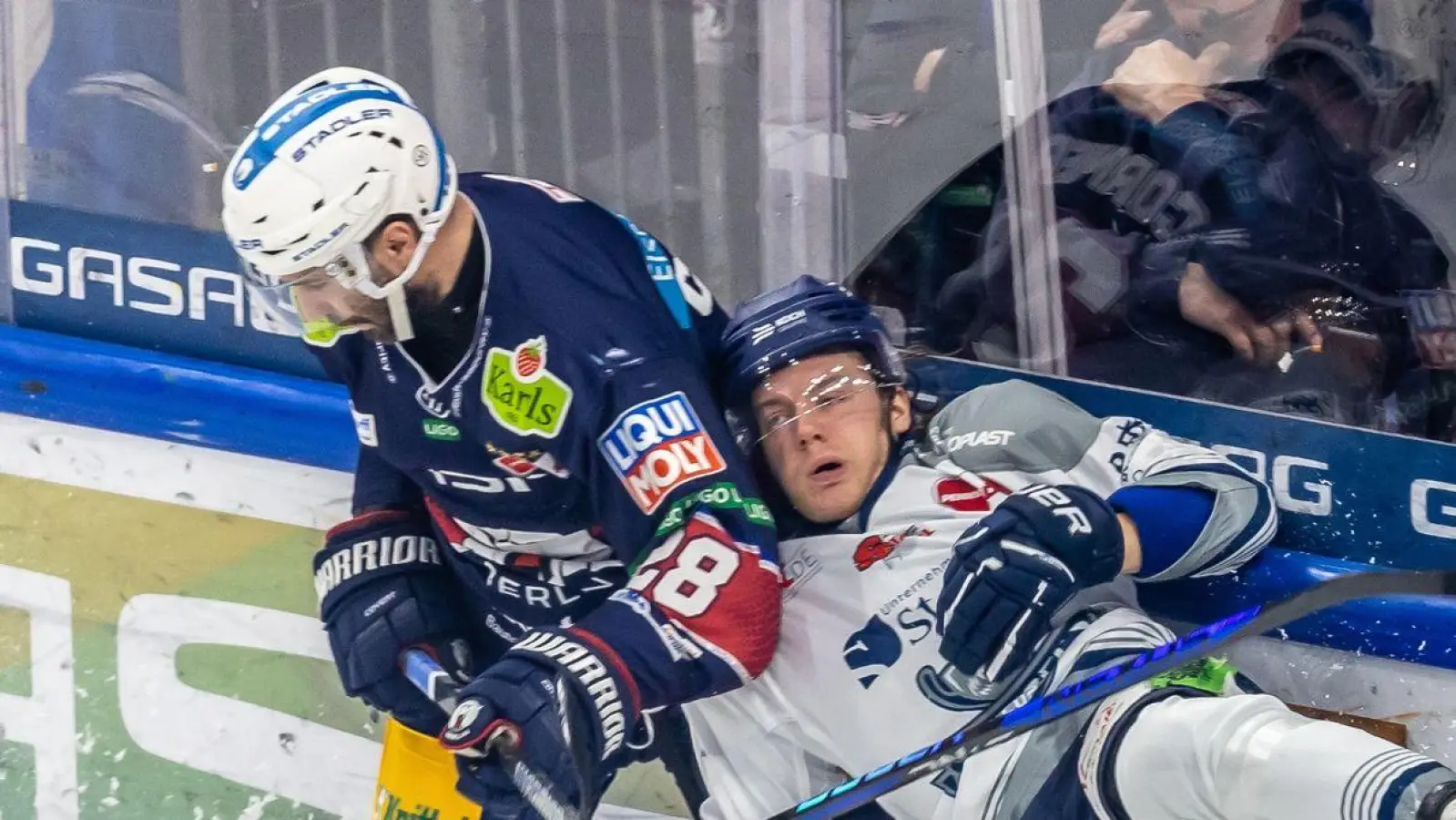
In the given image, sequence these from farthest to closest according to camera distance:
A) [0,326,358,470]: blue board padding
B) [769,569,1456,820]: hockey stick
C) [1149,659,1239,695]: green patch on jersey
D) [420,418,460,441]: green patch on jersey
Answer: [0,326,358,470]: blue board padding, [420,418,460,441]: green patch on jersey, [1149,659,1239,695]: green patch on jersey, [769,569,1456,820]: hockey stick

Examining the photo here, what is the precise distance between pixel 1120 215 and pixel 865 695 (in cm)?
69

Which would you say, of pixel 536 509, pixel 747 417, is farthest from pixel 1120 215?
pixel 536 509

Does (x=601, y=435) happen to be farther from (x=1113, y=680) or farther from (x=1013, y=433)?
(x=1113, y=680)

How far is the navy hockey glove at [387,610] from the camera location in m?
2.21

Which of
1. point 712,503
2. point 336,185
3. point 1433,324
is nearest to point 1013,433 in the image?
point 712,503

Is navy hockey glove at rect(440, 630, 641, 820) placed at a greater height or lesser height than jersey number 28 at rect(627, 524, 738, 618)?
lesser

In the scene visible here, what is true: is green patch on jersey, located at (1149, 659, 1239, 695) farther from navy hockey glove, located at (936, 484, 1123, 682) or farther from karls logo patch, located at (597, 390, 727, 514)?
karls logo patch, located at (597, 390, 727, 514)

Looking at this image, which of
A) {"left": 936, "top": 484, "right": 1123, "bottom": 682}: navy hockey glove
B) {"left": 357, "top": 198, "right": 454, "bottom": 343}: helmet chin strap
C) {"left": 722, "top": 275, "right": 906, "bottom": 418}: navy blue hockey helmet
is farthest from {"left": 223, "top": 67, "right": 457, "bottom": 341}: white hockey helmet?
{"left": 936, "top": 484, "right": 1123, "bottom": 682}: navy hockey glove

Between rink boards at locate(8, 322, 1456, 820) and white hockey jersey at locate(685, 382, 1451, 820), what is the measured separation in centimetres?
37

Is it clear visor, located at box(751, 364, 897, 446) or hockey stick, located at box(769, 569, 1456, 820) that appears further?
clear visor, located at box(751, 364, 897, 446)

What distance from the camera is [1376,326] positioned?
1.91 meters

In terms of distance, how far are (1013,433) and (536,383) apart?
1.82ft

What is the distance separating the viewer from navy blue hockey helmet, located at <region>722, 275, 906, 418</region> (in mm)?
1993

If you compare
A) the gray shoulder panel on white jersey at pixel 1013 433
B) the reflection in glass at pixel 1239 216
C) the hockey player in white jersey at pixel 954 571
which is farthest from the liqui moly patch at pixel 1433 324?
the gray shoulder panel on white jersey at pixel 1013 433
